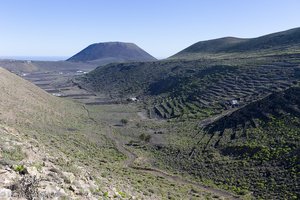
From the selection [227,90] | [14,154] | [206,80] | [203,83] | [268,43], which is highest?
[268,43]

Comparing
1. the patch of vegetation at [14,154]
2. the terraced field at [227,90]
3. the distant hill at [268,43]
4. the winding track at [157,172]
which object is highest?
the distant hill at [268,43]

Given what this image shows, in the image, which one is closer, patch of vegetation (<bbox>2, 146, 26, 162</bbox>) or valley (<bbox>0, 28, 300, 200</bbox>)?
patch of vegetation (<bbox>2, 146, 26, 162</bbox>)

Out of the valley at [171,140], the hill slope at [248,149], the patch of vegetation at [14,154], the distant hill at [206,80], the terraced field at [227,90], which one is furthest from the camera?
the distant hill at [206,80]

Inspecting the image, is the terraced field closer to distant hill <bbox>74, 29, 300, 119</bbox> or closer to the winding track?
distant hill <bbox>74, 29, 300, 119</bbox>

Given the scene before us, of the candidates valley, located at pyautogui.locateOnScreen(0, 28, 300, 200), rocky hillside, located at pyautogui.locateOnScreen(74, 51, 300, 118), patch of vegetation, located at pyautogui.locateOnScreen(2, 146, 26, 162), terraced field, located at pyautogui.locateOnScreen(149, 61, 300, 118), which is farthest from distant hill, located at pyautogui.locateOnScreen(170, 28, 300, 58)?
patch of vegetation, located at pyautogui.locateOnScreen(2, 146, 26, 162)

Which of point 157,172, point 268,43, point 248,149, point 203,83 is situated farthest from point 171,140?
point 268,43

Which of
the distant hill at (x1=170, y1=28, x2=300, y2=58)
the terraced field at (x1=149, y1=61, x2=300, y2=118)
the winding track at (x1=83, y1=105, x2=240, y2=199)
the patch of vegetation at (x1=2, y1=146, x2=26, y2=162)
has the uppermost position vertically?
the distant hill at (x1=170, y1=28, x2=300, y2=58)

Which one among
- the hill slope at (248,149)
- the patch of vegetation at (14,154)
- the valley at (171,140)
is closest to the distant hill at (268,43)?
the valley at (171,140)

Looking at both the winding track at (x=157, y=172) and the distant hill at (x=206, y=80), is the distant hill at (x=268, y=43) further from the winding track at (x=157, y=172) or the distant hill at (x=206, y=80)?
the winding track at (x=157, y=172)

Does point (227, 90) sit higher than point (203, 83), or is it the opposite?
point (203, 83)

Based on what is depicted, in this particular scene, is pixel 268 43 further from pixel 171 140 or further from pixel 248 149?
pixel 248 149

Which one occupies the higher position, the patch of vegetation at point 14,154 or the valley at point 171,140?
the patch of vegetation at point 14,154
